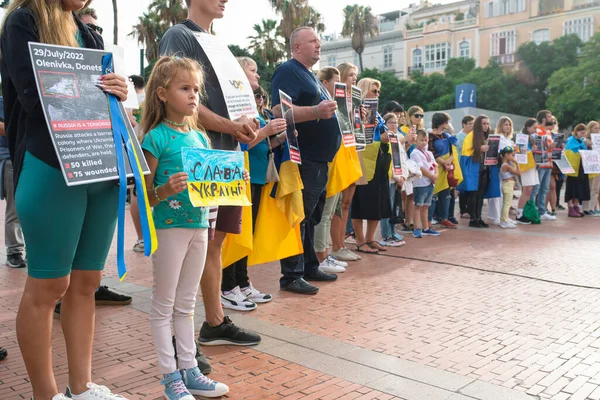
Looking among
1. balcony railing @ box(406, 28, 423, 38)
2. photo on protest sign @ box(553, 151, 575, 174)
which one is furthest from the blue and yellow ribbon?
balcony railing @ box(406, 28, 423, 38)

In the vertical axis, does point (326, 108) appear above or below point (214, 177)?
above

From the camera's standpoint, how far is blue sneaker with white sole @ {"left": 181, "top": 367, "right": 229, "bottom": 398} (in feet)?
9.91

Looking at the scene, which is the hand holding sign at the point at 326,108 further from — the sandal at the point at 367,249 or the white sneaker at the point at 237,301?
the sandal at the point at 367,249

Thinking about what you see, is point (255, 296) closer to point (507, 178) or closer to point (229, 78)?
point (229, 78)

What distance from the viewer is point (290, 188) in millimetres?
5059

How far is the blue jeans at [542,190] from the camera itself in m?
11.6

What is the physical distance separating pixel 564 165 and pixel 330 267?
808 cm

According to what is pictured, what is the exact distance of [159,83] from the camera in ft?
10.0

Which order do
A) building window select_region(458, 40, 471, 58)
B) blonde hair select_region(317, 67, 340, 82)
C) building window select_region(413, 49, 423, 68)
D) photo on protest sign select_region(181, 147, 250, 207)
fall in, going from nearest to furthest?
photo on protest sign select_region(181, 147, 250, 207) → blonde hair select_region(317, 67, 340, 82) → building window select_region(458, 40, 471, 58) → building window select_region(413, 49, 423, 68)

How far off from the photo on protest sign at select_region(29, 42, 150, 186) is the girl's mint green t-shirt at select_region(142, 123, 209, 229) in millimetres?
426

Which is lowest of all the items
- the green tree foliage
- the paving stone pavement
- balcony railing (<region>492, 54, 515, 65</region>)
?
the paving stone pavement

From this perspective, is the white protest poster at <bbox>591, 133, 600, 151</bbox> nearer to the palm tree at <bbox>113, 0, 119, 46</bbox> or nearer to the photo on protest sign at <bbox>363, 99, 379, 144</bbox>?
the photo on protest sign at <bbox>363, 99, 379, 144</bbox>

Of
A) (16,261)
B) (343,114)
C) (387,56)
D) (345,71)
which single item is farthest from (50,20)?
(387,56)

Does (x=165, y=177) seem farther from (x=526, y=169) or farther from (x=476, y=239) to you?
(x=526, y=169)
